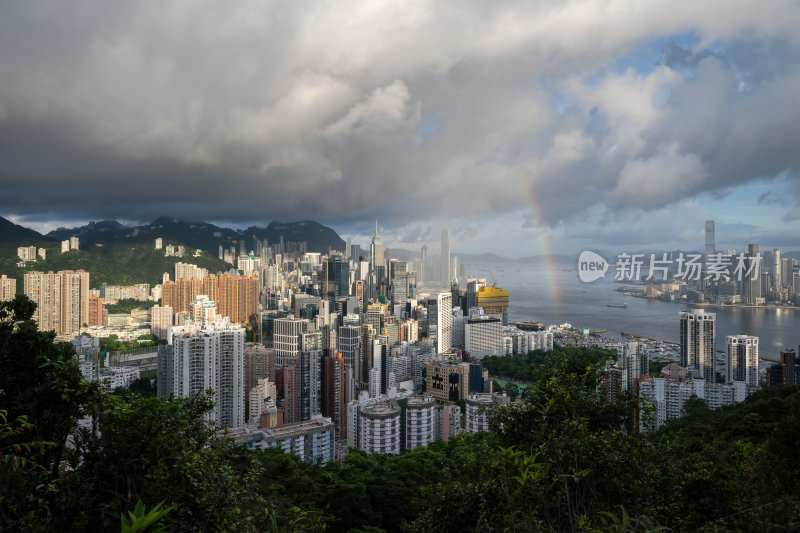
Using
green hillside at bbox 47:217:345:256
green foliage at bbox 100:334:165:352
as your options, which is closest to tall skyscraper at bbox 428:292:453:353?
green foliage at bbox 100:334:165:352

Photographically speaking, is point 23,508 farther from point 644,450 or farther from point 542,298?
point 542,298

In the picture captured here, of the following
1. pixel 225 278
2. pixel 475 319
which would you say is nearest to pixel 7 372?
pixel 475 319

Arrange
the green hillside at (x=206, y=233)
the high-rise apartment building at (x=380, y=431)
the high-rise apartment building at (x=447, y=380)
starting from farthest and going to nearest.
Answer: the green hillside at (x=206, y=233) → the high-rise apartment building at (x=447, y=380) → the high-rise apartment building at (x=380, y=431)

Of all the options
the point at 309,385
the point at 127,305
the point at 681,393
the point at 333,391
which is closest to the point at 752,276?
the point at 681,393

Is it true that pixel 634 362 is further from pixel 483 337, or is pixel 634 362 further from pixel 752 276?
pixel 483 337

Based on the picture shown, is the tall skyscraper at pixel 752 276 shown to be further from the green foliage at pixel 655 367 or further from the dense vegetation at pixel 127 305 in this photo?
the dense vegetation at pixel 127 305

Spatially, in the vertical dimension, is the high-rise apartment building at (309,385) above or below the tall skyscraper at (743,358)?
below

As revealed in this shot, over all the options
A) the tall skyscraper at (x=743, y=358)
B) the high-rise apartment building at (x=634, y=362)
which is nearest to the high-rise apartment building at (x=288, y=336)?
the high-rise apartment building at (x=634, y=362)
